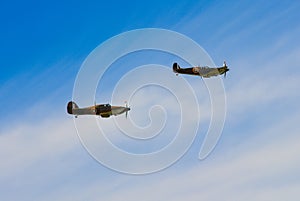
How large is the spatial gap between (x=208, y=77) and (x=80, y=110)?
90.3 feet

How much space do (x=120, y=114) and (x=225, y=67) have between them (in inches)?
1117

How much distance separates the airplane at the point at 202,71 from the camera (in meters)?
121

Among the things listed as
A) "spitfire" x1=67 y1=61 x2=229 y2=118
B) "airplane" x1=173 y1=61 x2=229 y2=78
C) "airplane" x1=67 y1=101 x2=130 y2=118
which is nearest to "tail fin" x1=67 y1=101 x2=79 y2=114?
"spitfire" x1=67 y1=61 x2=229 y2=118

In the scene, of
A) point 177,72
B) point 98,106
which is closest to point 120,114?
point 98,106

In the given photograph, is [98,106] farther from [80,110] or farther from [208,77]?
[208,77]

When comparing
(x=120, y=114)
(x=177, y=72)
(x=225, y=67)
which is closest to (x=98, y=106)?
(x=120, y=114)

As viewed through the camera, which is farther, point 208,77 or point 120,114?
point 208,77

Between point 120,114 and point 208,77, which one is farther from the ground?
point 208,77

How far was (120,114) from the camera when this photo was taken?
4313 inches

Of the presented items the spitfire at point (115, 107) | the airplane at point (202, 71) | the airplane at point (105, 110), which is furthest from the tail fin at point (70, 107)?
the airplane at point (202, 71)

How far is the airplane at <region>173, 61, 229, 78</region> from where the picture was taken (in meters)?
121

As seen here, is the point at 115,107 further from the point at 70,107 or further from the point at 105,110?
the point at 70,107

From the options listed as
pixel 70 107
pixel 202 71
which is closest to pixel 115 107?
pixel 70 107

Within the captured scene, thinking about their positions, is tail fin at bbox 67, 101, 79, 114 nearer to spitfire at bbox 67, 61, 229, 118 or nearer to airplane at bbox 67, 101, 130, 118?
spitfire at bbox 67, 61, 229, 118
